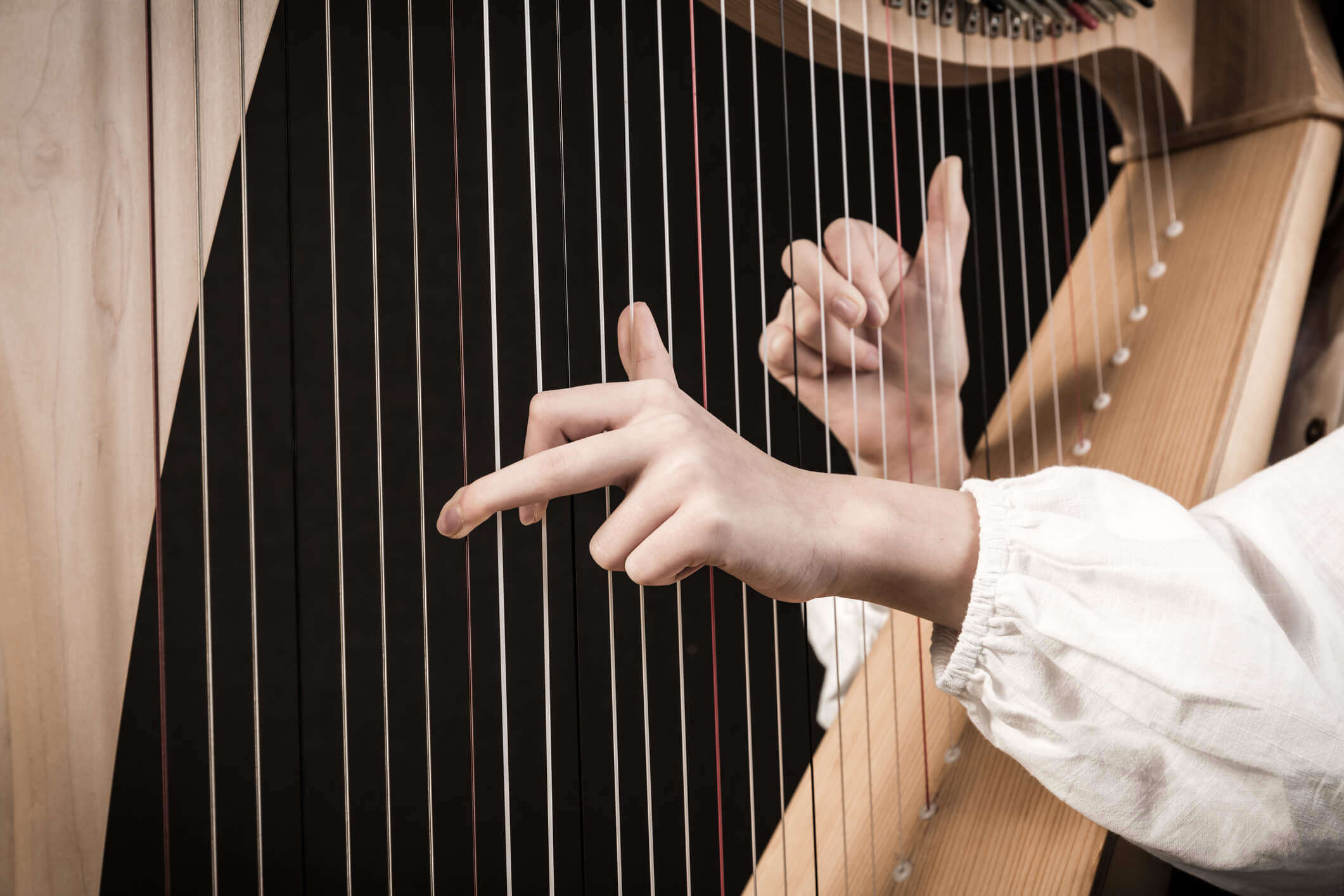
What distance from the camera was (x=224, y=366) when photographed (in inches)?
43.4

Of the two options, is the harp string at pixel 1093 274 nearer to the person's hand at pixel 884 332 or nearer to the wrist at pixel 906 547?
the person's hand at pixel 884 332

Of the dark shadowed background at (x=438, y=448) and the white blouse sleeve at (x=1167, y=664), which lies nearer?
the white blouse sleeve at (x=1167, y=664)

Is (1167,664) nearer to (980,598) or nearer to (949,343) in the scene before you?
(980,598)

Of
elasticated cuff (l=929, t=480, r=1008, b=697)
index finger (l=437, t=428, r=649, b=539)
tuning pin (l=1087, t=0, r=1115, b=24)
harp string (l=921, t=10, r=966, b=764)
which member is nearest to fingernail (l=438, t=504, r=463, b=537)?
index finger (l=437, t=428, r=649, b=539)

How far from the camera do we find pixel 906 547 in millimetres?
533

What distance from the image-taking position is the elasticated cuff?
556 mm

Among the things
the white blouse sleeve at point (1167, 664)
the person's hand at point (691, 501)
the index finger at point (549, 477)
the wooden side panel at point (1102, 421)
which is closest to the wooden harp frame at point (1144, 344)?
the wooden side panel at point (1102, 421)

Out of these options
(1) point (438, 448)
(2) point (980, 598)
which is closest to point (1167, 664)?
(2) point (980, 598)

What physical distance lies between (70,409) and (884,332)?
810mm

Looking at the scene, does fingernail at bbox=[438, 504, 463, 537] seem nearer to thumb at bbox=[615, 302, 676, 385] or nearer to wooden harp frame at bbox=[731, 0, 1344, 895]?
thumb at bbox=[615, 302, 676, 385]

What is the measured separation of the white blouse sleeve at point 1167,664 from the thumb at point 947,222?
1.24 ft

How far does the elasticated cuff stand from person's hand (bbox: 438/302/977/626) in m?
0.02

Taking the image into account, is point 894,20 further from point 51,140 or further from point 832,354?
point 51,140

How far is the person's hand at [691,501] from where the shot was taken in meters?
0.45
